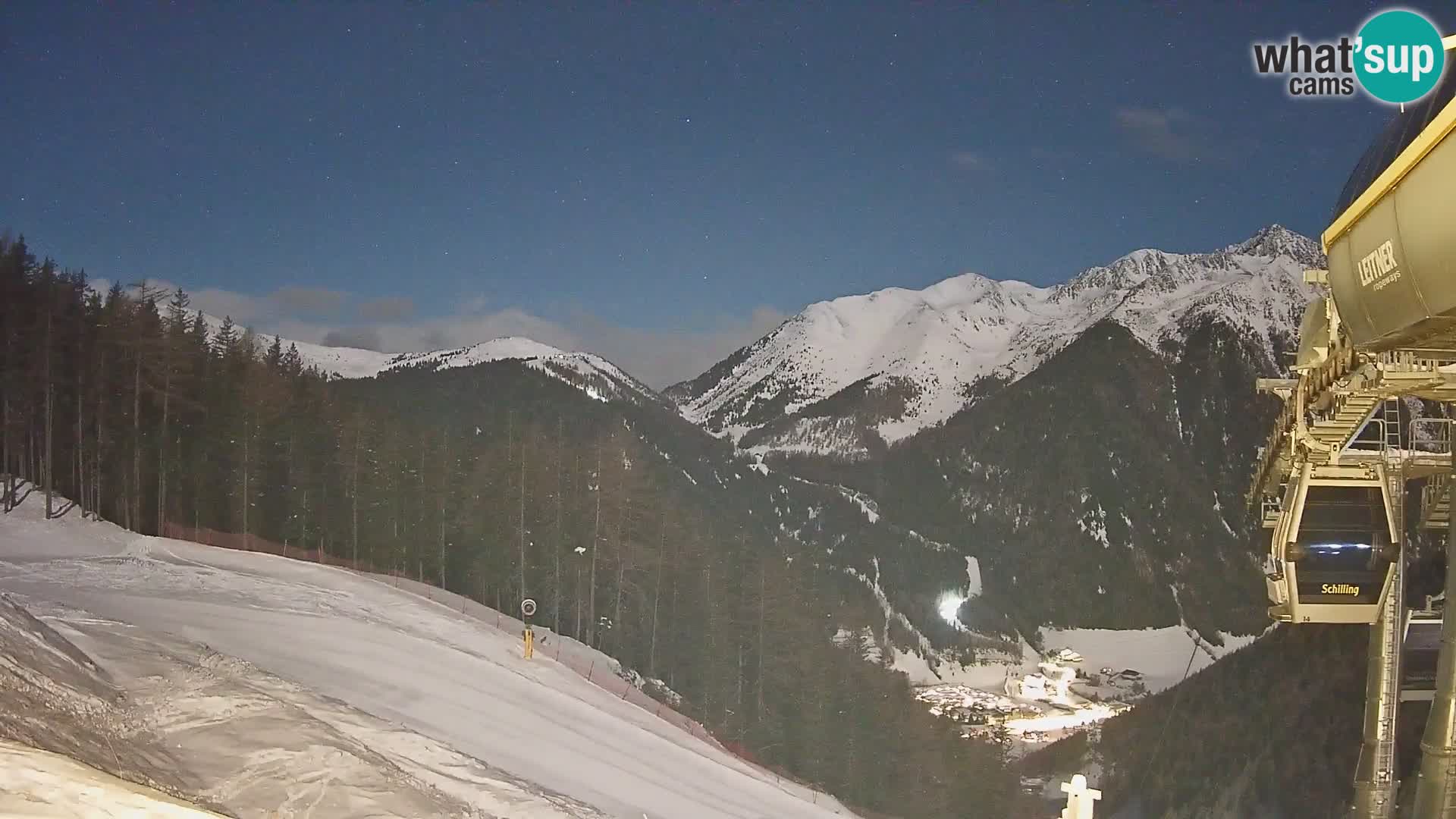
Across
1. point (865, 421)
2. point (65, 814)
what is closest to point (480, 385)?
point (65, 814)

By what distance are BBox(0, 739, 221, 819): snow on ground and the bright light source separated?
53539 millimetres

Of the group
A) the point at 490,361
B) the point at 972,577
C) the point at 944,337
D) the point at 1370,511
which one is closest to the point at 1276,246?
the point at 944,337

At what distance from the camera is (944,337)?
117 meters

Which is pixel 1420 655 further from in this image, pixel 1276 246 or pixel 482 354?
pixel 1276 246

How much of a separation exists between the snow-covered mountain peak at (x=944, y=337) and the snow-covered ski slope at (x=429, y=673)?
54500 millimetres

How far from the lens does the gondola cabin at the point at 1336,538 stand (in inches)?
357

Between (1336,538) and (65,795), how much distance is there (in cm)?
1025

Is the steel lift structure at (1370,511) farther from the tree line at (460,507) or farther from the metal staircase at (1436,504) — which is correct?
the tree line at (460,507)

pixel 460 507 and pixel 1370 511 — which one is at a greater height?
pixel 1370 511

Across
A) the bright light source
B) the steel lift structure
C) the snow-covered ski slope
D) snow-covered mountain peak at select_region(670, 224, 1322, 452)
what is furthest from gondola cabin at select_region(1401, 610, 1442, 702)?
snow-covered mountain peak at select_region(670, 224, 1322, 452)

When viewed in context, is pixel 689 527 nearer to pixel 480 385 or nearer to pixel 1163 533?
pixel 480 385

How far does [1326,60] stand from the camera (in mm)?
10312

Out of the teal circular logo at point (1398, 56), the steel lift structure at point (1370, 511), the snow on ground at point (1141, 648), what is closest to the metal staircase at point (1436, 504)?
the steel lift structure at point (1370, 511)

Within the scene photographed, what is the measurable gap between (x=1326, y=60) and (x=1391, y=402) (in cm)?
397
